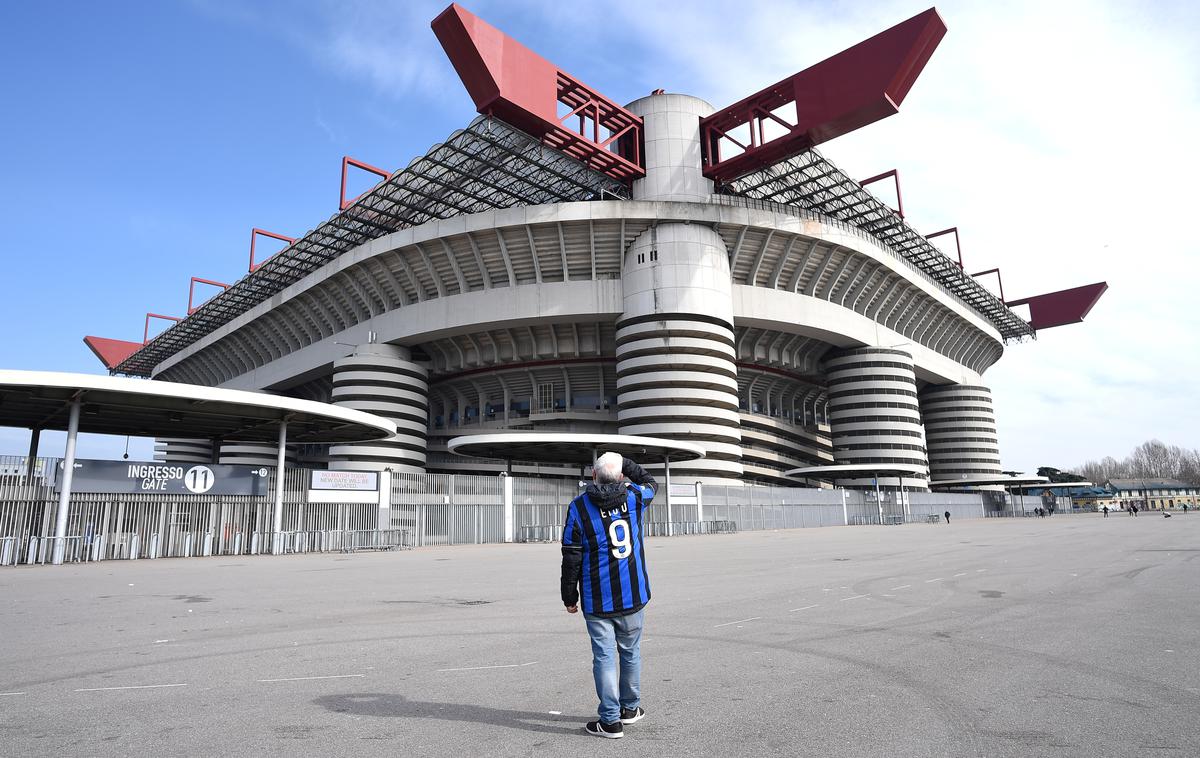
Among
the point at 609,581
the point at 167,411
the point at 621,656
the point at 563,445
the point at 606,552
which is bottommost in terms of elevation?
the point at 621,656

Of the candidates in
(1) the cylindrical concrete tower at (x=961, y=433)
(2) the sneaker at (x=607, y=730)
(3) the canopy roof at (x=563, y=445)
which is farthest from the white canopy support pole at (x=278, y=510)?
(1) the cylindrical concrete tower at (x=961, y=433)

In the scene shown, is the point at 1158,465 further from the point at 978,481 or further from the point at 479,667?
the point at 479,667

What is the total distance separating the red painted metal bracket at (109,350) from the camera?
89.6 m

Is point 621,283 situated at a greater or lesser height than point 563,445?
greater

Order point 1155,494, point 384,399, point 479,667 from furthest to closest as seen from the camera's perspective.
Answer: point 1155,494, point 384,399, point 479,667

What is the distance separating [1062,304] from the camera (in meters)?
78.7

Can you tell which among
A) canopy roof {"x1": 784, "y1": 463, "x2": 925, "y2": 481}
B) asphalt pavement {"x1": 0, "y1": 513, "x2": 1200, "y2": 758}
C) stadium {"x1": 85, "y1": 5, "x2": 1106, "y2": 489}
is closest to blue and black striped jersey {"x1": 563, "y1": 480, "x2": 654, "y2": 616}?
asphalt pavement {"x1": 0, "y1": 513, "x2": 1200, "y2": 758}

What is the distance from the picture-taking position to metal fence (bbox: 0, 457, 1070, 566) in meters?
19.8

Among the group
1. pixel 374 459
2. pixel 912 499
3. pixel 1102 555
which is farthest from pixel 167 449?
pixel 1102 555

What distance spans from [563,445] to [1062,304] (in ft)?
228

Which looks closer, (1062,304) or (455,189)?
(455,189)

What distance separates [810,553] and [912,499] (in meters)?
41.9

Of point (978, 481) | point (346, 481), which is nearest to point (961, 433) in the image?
point (978, 481)

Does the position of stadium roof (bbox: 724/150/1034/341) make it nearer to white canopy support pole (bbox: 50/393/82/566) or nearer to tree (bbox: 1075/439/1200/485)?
white canopy support pole (bbox: 50/393/82/566)
